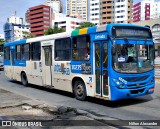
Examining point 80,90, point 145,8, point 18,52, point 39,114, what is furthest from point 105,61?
point 145,8

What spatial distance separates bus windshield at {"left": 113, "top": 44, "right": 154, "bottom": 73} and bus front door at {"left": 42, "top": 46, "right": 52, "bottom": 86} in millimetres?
4554

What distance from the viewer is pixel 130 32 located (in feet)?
31.2

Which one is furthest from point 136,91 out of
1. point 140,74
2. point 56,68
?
point 56,68

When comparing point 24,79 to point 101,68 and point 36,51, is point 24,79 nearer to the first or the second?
point 36,51

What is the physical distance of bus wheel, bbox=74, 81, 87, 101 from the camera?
34.7 feet

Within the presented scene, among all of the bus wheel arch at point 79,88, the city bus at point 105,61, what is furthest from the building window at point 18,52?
the bus wheel arch at point 79,88

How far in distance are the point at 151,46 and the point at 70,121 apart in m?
4.51

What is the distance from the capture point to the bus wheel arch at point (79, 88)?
1057cm

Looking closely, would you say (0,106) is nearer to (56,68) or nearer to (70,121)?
(70,121)

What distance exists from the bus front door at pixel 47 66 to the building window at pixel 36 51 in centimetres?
65

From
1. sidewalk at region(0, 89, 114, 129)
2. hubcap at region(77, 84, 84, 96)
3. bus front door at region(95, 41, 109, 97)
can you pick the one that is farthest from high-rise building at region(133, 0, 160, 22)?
sidewalk at region(0, 89, 114, 129)

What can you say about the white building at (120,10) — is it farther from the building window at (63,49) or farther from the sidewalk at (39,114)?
the sidewalk at (39,114)

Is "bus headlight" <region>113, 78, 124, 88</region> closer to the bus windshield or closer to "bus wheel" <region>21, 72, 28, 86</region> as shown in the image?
the bus windshield

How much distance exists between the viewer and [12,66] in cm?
1778
